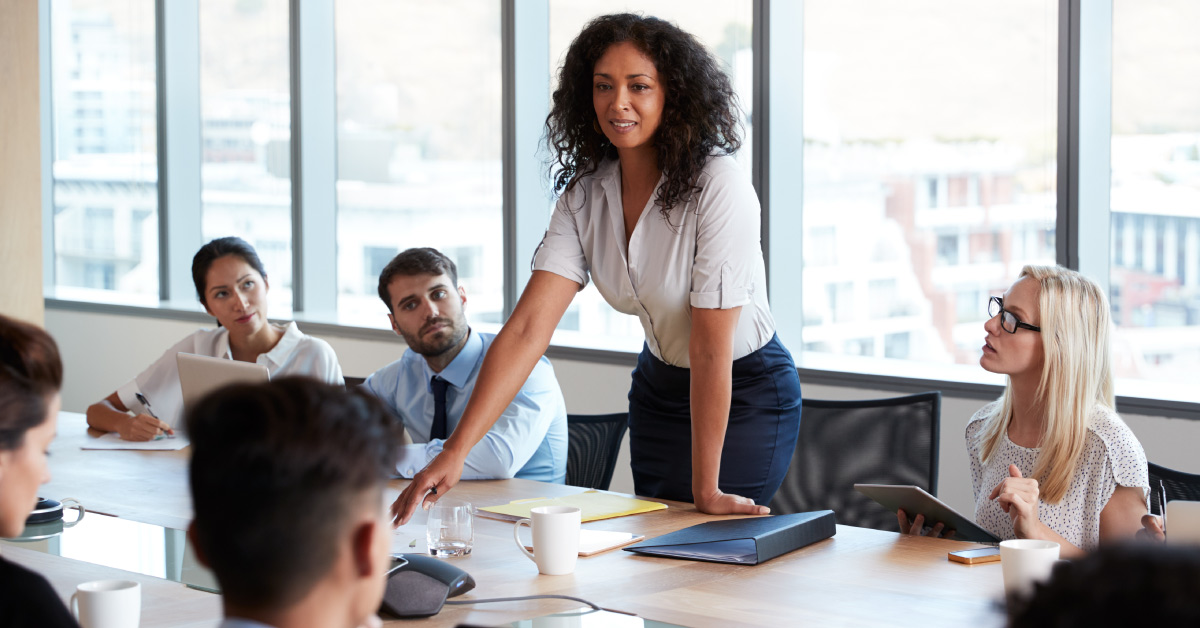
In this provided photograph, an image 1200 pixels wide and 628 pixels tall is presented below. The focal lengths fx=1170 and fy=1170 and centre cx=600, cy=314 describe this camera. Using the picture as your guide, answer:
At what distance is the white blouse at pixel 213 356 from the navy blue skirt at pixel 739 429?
3.84 feet

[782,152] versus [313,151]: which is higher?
[313,151]

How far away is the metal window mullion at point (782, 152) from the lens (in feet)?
14.1

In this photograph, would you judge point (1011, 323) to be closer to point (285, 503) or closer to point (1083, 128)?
point (1083, 128)

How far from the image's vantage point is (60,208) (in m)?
7.01

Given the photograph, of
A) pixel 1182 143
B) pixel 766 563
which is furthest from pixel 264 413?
pixel 1182 143

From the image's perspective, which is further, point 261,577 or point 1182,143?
point 1182,143

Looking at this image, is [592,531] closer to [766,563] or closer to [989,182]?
[766,563]

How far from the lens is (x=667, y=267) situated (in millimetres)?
2301

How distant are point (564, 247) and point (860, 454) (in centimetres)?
90

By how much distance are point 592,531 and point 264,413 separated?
1.13 metres

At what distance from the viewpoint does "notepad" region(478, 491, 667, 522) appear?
2115 millimetres

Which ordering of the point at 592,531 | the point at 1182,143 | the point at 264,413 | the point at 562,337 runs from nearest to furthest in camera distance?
the point at 264,413 < the point at 592,531 < the point at 1182,143 < the point at 562,337

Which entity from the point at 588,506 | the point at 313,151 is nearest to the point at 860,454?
the point at 588,506

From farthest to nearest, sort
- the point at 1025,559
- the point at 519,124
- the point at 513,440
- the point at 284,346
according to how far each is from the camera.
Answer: the point at 519,124
the point at 284,346
the point at 513,440
the point at 1025,559
